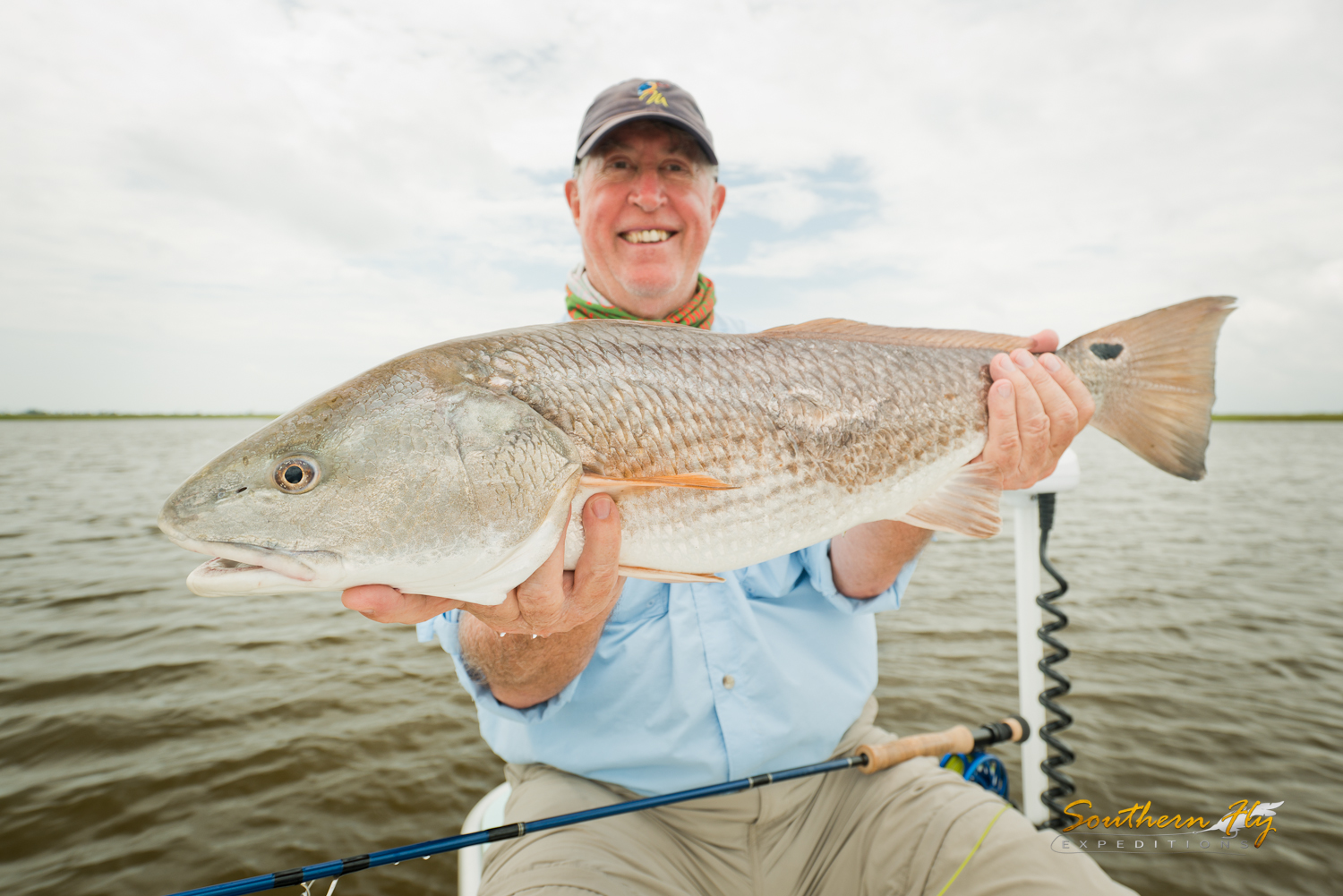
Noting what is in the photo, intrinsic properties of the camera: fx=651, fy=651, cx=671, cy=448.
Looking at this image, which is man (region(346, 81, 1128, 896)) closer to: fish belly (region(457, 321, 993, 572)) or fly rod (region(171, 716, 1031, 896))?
fly rod (region(171, 716, 1031, 896))

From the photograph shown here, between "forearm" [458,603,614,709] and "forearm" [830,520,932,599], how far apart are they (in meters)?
1.04

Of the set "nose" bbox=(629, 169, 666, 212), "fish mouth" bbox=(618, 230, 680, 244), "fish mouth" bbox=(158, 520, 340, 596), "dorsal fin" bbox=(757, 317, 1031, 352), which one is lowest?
"fish mouth" bbox=(158, 520, 340, 596)

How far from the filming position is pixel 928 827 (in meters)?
2.39

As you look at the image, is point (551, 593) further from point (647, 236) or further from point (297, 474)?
point (647, 236)

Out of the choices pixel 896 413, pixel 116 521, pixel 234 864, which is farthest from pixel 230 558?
pixel 116 521

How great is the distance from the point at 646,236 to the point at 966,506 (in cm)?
203

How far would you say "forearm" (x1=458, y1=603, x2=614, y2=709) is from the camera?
87.3 inches

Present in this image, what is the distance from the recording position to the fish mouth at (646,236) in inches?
131

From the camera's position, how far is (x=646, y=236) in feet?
10.9

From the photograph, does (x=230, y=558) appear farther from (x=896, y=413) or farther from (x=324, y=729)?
(x=324, y=729)

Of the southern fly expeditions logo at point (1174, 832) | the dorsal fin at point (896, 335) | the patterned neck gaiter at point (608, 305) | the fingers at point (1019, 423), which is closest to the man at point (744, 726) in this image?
the fingers at point (1019, 423)

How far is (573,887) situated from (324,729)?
490 centimetres

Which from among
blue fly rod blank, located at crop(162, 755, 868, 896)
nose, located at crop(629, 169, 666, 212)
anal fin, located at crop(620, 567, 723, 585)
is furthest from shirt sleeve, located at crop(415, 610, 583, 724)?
nose, located at crop(629, 169, 666, 212)

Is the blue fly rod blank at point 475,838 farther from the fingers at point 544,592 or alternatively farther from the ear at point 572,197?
the ear at point 572,197
